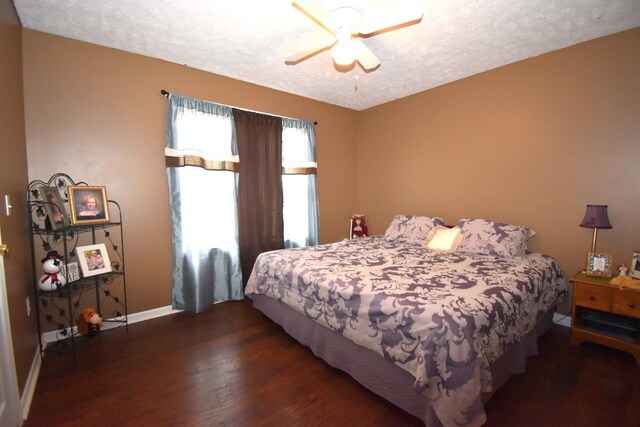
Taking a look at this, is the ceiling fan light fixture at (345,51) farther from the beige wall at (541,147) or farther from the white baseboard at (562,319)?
the white baseboard at (562,319)

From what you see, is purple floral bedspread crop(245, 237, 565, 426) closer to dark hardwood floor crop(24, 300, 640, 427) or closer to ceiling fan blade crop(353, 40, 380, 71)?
dark hardwood floor crop(24, 300, 640, 427)

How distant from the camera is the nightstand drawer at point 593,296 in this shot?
213 centimetres

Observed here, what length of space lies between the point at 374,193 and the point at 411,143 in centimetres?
92

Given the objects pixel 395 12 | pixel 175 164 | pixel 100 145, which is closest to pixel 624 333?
pixel 395 12

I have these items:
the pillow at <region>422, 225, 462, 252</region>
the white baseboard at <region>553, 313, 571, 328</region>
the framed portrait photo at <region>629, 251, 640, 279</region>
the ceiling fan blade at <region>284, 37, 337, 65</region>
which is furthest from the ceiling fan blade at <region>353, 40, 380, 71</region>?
the white baseboard at <region>553, 313, 571, 328</region>

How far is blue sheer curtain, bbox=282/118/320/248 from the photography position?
3.76 m

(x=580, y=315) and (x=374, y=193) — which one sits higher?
(x=374, y=193)

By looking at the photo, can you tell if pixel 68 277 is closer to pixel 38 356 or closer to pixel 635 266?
pixel 38 356

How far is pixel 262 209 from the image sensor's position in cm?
349

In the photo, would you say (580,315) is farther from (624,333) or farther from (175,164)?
(175,164)

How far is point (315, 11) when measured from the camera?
172cm

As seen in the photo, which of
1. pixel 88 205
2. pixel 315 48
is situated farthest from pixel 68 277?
pixel 315 48

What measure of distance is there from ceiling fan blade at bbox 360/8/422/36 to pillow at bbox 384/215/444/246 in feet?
7.10

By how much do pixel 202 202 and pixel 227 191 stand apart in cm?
31
